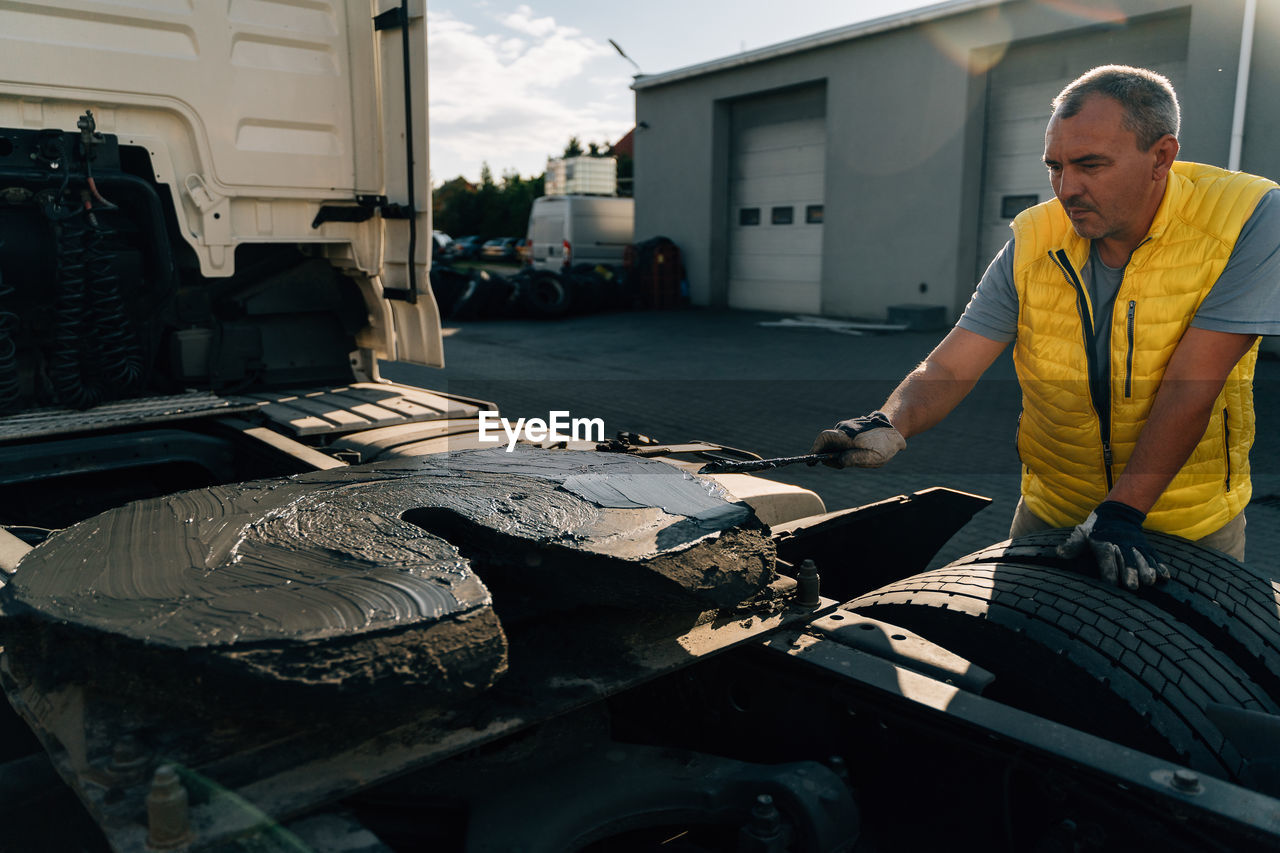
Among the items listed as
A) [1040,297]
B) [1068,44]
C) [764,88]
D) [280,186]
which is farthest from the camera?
[764,88]

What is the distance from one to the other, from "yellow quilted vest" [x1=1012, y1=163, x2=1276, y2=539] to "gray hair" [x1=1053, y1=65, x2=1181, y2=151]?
0.15 meters

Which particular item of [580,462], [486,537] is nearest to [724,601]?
[486,537]

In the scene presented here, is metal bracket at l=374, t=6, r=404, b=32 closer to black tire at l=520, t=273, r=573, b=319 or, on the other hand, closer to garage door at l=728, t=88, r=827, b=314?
black tire at l=520, t=273, r=573, b=319

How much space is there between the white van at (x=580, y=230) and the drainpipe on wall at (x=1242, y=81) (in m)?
12.1

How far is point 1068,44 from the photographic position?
42.7 ft

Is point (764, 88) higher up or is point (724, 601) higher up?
point (764, 88)

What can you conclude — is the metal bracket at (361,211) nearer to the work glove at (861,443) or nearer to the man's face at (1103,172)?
the work glove at (861,443)

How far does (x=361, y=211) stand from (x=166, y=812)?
3442 mm

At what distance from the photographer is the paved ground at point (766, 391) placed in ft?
20.6

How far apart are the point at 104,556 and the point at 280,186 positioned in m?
2.73

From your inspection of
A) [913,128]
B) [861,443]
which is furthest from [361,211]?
[913,128]

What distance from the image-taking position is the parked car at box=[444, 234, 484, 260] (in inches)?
1535

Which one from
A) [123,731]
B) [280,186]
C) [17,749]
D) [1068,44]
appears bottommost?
[17,749]

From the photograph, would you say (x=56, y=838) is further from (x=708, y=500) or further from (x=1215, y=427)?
(x=1215, y=427)
